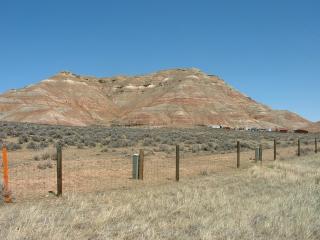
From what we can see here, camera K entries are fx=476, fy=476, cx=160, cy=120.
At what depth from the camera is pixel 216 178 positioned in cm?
1653

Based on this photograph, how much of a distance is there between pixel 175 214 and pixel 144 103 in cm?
12470

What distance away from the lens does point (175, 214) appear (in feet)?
33.0

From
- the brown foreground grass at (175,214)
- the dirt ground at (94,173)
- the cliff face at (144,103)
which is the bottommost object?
the brown foreground grass at (175,214)

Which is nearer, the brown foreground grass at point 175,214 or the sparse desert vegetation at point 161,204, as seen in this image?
the brown foreground grass at point 175,214

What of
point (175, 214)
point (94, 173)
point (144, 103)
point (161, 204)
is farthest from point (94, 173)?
point (144, 103)

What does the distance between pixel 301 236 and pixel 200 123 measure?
109461mm

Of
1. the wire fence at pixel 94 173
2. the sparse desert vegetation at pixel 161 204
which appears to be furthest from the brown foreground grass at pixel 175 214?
the wire fence at pixel 94 173

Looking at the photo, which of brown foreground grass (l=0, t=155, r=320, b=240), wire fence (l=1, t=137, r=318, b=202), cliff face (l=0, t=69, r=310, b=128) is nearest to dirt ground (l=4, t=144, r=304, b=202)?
wire fence (l=1, t=137, r=318, b=202)

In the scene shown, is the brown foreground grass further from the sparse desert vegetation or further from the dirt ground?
the dirt ground

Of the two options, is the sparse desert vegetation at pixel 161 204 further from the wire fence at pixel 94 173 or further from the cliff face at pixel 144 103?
the cliff face at pixel 144 103

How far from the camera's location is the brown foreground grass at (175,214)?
27.2ft

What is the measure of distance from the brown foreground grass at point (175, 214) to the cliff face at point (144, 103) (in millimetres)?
92882

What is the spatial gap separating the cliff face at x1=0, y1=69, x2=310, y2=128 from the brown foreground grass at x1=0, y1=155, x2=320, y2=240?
9288 centimetres

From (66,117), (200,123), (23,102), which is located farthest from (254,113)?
(23,102)
